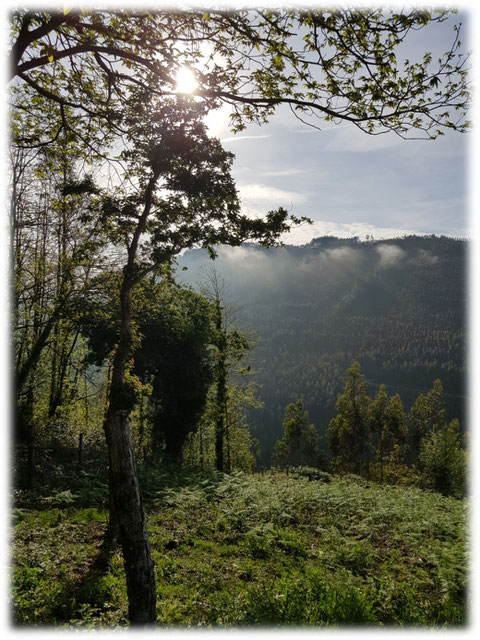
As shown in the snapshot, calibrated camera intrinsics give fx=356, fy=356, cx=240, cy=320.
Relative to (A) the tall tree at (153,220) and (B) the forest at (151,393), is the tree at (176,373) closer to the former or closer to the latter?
(B) the forest at (151,393)

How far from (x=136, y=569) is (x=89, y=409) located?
20540 millimetres

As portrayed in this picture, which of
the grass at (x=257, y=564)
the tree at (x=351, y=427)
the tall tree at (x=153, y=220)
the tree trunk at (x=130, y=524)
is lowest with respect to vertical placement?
the tree at (x=351, y=427)

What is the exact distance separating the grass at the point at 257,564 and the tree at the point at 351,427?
46.0 metres

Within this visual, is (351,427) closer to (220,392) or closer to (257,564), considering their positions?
(220,392)

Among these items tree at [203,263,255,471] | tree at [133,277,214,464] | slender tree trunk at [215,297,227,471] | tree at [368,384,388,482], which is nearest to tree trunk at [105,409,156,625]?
tree at [133,277,214,464]

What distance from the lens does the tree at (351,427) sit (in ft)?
192

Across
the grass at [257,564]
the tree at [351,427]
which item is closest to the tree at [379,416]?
the tree at [351,427]

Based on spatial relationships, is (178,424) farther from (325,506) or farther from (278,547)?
(278,547)

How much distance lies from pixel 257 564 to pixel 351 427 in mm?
55026

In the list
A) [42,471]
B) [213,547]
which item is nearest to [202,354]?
[42,471]

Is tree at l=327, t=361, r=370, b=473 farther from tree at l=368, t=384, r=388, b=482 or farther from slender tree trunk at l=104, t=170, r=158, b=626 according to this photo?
slender tree trunk at l=104, t=170, r=158, b=626

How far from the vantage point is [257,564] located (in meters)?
8.93

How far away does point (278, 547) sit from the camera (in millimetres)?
10125

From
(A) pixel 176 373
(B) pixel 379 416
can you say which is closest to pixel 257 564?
(A) pixel 176 373
